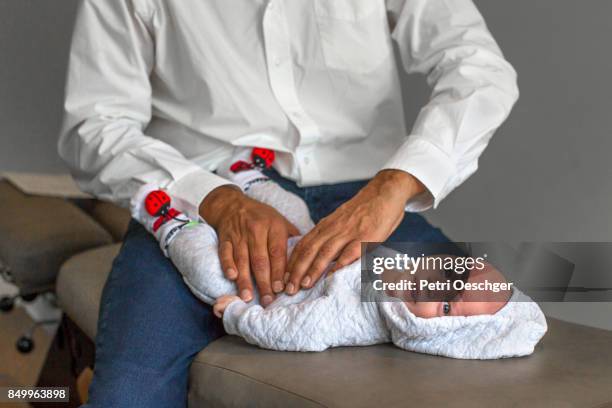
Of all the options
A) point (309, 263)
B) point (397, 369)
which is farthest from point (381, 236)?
point (397, 369)

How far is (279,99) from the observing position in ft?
4.81

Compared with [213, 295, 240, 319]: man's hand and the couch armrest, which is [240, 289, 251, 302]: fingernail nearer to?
[213, 295, 240, 319]: man's hand

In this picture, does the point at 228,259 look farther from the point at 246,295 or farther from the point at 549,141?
the point at 549,141

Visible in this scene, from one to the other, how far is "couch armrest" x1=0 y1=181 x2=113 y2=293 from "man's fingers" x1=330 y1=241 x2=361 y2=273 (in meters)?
1.16

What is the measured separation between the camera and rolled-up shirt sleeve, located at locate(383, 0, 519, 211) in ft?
4.34

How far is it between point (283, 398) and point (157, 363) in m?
0.24

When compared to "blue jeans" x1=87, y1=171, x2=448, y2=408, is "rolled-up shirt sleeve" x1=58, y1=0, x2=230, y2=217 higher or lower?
higher

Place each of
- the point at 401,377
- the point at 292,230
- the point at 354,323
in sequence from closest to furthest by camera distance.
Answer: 1. the point at 401,377
2. the point at 354,323
3. the point at 292,230

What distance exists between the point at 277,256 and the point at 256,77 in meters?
0.41

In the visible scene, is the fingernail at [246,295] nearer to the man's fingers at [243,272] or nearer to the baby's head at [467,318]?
the man's fingers at [243,272]

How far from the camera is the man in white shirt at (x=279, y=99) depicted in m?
1.35

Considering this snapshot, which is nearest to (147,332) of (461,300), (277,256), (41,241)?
(277,256)

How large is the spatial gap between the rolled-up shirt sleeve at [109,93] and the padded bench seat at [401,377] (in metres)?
0.42

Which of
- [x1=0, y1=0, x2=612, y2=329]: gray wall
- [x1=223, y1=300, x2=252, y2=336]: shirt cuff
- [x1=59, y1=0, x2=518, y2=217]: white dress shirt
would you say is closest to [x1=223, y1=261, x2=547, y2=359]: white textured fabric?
[x1=223, y1=300, x2=252, y2=336]: shirt cuff
